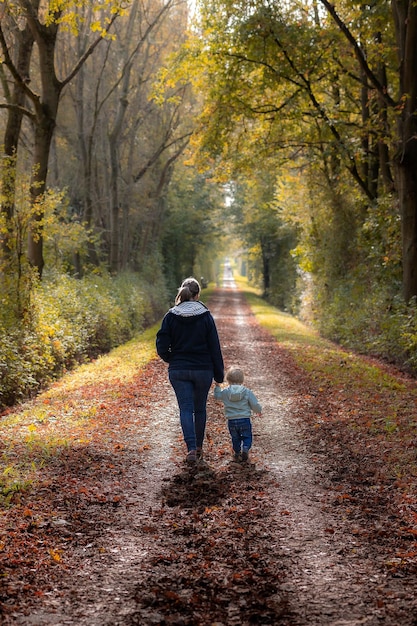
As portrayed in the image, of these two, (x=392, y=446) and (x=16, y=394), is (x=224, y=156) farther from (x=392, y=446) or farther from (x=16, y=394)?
(x=392, y=446)

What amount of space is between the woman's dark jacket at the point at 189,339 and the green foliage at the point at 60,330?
4.17 metres

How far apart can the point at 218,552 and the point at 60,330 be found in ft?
32.9

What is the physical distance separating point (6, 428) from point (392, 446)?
516 cm

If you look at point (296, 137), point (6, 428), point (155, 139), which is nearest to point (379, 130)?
point (296, 137)

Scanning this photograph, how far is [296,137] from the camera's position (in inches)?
856

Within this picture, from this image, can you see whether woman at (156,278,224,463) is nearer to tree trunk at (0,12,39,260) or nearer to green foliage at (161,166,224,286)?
tree trunk at (0,12,39,260)

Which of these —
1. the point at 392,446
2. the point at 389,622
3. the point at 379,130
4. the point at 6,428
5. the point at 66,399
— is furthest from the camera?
the point at 379,130

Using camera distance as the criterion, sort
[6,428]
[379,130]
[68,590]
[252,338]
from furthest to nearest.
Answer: [252,338] → [379,130] → [6,428] → [68,590]

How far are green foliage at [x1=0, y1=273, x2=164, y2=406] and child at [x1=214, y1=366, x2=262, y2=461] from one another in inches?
178

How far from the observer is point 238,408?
23.7 ft

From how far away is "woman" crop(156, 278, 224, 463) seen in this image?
23.2 feet

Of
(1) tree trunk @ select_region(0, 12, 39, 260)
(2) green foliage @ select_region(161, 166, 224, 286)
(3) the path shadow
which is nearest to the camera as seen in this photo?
(3) the path shadow

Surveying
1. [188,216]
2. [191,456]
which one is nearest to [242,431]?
[191,456]

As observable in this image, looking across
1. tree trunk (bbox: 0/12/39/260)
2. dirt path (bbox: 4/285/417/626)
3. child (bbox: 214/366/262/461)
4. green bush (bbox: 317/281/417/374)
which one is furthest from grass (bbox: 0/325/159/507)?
green bush (bbox: 317/281/417/374)
